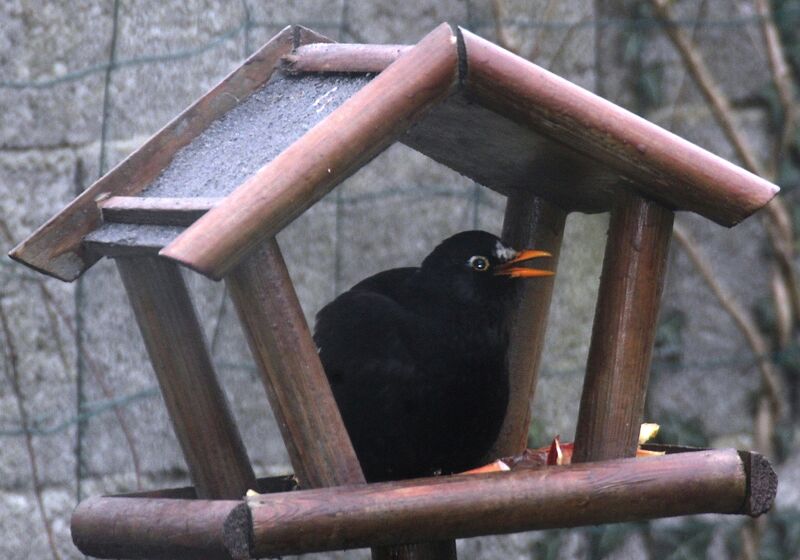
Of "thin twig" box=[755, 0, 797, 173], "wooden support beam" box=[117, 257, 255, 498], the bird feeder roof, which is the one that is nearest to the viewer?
the bird feeder roof

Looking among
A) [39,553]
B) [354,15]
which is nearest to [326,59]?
[354,15]

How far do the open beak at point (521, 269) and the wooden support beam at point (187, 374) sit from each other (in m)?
0.57

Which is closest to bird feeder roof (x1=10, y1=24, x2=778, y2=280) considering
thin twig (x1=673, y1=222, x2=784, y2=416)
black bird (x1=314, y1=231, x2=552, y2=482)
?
black bird (x1=314, y1=231, x2=552, y2=482)

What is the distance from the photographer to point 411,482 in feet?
5.77

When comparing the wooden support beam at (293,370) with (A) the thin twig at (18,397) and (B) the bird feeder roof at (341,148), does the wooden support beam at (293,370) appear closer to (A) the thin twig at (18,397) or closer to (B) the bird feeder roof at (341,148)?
(B) the bird feeder roof at (341,148)

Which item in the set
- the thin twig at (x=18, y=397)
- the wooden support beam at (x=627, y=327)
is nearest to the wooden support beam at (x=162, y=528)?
the wooden support beam at (x=627, y=327)

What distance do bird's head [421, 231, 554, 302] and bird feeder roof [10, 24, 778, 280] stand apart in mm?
142

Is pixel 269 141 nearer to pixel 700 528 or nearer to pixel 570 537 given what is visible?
pixel 570 537

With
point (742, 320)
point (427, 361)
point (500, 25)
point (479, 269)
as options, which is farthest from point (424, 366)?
point (742, 320)

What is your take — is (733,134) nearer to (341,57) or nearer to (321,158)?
(341,57)

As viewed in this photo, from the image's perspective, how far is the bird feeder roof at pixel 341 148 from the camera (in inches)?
65.9

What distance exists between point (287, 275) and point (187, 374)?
383 millimetres

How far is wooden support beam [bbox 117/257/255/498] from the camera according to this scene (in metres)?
2.07

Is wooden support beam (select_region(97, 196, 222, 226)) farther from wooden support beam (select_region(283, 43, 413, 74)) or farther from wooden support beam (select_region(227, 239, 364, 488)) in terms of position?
wooden support beam (select_region(283, 43, 413, 74))
